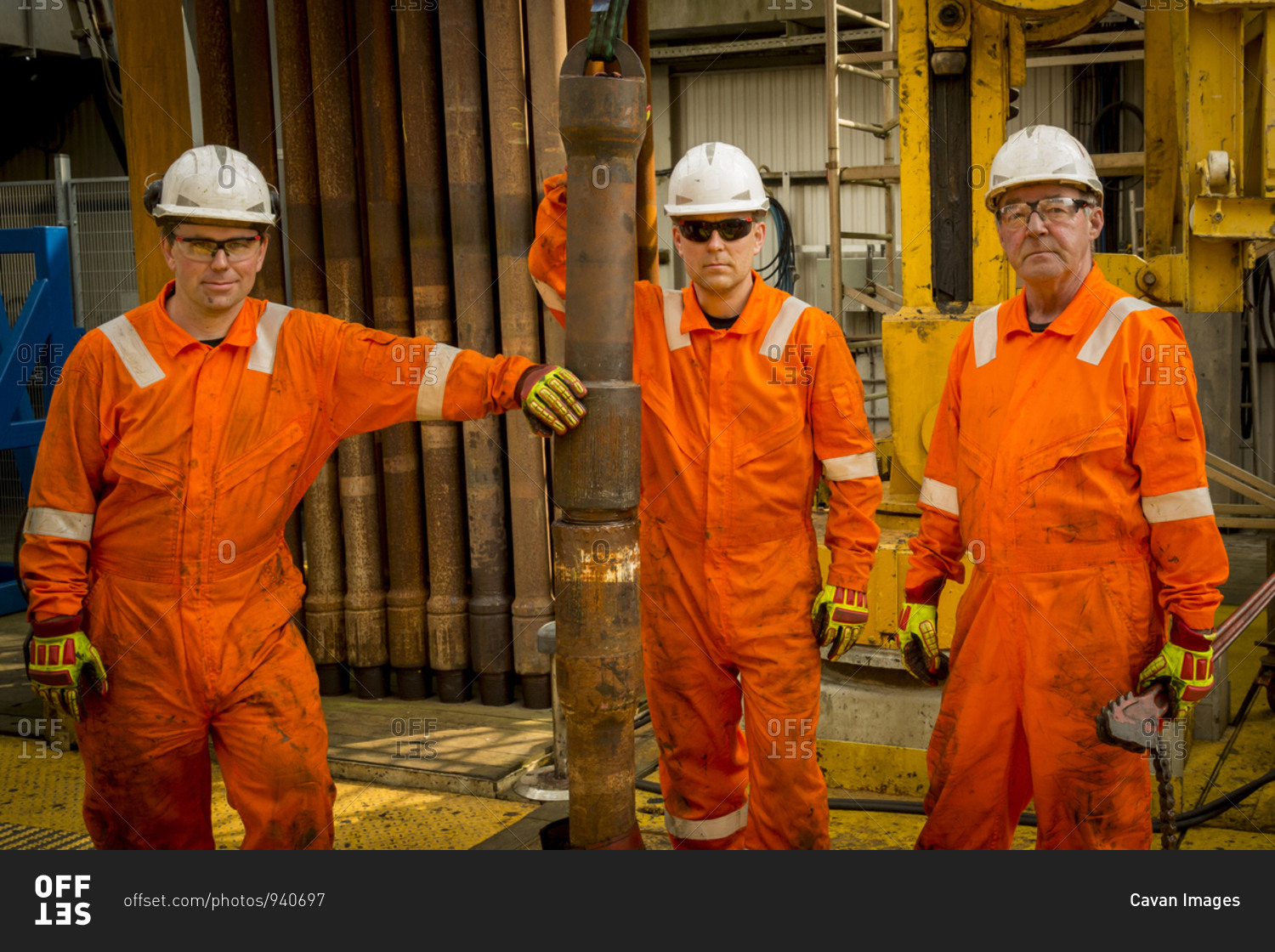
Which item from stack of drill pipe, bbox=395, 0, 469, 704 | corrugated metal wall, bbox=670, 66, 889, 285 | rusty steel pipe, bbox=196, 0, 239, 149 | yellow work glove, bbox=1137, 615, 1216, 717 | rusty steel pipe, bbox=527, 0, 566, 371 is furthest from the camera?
corrugated metal wall, bbox=670, 66, 889, 285

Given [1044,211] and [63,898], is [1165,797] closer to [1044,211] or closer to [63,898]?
[1044,211]

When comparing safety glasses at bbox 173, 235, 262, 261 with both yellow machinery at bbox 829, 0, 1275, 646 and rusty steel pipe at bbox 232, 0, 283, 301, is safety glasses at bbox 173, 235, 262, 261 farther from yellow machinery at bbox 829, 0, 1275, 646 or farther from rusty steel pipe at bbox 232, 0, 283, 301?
rusty steel pipe at bbox 232, 0, 283, 301

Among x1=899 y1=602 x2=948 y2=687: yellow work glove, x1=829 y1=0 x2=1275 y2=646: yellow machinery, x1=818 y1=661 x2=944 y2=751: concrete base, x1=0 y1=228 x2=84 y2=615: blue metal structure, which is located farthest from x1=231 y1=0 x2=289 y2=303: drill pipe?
x1=899 y1=602 x2=948 y2=687: yellow work glove

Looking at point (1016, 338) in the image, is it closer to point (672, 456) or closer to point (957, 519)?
point (957, 519)

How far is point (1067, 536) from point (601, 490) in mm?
1224

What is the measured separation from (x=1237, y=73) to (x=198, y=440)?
4410 millimetres

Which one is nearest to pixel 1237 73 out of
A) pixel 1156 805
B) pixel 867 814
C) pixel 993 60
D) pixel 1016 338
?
pixel 993 60

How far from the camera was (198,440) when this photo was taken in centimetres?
296

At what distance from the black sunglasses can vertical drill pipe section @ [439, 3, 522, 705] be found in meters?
2.47

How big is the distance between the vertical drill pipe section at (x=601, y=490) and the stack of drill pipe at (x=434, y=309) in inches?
124

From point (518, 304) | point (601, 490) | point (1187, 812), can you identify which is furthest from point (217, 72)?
point (1187, 812)

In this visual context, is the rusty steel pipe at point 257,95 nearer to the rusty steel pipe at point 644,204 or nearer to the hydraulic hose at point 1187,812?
the rusty steel pipe at point 644,204

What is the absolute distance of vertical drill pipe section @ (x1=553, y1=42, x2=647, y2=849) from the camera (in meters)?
2.39

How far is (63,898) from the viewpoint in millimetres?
2088
